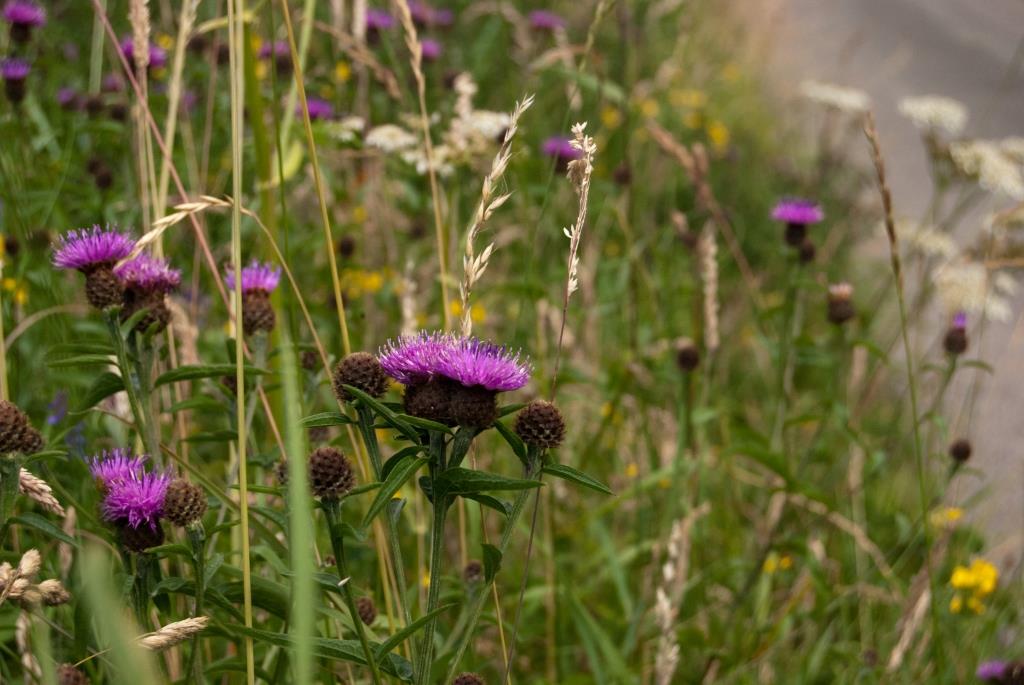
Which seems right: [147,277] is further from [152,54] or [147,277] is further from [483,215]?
[152,54]

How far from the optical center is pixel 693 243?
109 inches

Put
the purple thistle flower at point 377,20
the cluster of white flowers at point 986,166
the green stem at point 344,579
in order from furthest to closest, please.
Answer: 1. the purple thistle flower at point 377,20
2. the cluster of white flowers at point 986,166
3. the green stem at point 344,579

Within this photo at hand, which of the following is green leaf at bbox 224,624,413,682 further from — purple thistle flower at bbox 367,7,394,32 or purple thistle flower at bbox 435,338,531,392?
purple thistle flower at bbox 367,7,394,32

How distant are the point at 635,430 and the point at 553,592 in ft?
2.19

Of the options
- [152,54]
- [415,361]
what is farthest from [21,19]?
[415,361]

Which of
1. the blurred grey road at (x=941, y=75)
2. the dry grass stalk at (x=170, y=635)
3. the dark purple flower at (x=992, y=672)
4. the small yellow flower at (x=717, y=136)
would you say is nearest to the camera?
the dry grass stalk at (x=170, y=635)

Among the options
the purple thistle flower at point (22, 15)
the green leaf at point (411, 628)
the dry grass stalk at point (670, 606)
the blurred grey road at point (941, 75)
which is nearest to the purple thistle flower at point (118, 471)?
the green leaf at point (411, 628)

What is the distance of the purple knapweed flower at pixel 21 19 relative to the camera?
238 centimetres

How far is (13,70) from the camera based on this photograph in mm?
2152

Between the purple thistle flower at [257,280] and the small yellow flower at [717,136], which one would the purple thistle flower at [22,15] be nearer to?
the purple thistle flower at [257,280]

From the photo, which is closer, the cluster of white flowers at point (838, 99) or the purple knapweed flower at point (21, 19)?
the purple knapweed flower at point (21, 19)

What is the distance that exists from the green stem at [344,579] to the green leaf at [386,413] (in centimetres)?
11

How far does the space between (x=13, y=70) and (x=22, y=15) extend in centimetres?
32

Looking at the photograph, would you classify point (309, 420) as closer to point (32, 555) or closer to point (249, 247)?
point (32, 555)
